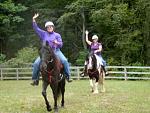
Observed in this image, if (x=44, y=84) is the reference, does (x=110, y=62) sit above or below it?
below

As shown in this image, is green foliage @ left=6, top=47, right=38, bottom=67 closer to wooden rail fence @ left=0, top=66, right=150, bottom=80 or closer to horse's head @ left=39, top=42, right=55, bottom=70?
wooden rail fence @ left=0, top=66, right=150, bottom=80

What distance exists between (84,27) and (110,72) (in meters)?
10.7

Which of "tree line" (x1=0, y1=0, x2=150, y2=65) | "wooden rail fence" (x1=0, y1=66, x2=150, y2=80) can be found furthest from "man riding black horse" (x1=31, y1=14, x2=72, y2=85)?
"tree line" (x1=0, y1=0, x2=150, y2=65)

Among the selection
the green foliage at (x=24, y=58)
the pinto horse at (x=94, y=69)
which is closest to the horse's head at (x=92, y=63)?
the pinto horse at (x=94, y=69)

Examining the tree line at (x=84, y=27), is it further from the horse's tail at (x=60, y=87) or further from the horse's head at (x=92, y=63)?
the horse's tail at (x=60, y=87)

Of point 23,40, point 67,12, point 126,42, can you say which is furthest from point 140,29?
point 23,40

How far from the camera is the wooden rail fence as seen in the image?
32344 millimetres

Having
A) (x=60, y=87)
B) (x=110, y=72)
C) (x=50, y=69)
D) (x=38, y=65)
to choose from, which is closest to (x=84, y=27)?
(x=110, y=72)

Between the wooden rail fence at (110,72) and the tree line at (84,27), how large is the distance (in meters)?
1.40

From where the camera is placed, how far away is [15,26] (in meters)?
46.4

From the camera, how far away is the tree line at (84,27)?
38594 mm

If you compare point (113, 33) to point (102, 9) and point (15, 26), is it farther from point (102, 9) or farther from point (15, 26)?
point (15, 26)

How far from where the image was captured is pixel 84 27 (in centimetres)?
4322

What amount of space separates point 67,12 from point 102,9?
16.7 ft
